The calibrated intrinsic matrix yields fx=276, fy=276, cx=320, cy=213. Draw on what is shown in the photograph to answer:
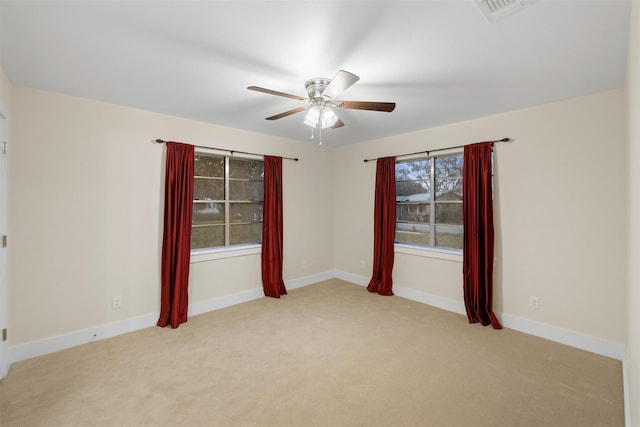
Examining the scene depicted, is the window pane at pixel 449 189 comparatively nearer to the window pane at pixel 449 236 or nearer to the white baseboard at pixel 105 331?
the window pane at pixel 449 236

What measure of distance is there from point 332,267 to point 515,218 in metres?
3.08

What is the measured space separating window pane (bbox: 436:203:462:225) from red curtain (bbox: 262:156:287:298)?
2.37 metres

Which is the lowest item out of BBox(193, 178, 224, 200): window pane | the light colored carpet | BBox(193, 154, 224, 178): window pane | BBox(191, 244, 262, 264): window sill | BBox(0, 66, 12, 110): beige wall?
the light colored carpet

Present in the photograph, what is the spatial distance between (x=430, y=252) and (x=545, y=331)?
4.82ft

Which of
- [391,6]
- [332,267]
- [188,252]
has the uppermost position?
[391,6]

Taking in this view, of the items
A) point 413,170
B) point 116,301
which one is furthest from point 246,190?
point 413,170

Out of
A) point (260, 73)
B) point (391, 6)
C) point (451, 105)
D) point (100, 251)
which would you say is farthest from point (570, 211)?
point (100, 251)

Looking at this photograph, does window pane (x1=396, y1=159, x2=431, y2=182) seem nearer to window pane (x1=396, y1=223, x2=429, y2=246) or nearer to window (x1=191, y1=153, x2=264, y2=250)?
window pane (x1=396, y1=223, x2=429, y2=246)

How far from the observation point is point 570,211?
2.81 meters

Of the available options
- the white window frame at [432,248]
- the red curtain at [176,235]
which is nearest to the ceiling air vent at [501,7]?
the white window frame at [432,248]

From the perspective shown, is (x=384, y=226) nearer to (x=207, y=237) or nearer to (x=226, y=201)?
(x=226, y=201)

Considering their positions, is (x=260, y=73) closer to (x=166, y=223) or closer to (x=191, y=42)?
(x=191, y=42)

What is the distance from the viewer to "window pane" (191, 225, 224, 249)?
3758mm

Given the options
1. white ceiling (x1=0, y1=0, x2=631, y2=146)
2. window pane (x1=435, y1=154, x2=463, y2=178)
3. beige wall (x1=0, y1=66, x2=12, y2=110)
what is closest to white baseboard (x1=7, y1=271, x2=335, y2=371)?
beige wall (x1=0, y1=66, x2=12, y2=110)
